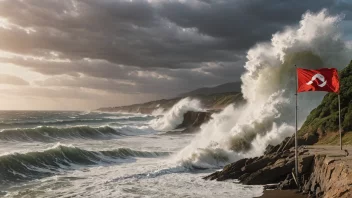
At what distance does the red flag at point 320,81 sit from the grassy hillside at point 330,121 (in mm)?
4558

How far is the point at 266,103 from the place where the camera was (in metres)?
32.6

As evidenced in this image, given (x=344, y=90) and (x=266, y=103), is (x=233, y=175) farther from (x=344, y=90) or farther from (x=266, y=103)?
(x=266, y=103)

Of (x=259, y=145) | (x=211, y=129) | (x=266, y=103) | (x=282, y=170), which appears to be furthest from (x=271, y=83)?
(x=282, y=170)

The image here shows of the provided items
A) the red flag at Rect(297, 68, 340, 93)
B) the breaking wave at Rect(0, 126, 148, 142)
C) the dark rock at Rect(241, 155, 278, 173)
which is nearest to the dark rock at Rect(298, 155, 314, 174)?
the dark rock at Rect(241, 155, 278, 173)

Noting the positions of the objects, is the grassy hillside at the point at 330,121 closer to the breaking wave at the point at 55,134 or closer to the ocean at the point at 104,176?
the ocean at the point at 104,176

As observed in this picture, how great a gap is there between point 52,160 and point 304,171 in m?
17.7

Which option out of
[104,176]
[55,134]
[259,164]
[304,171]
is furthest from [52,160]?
[55,134]

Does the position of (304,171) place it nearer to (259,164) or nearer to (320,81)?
(259,164)

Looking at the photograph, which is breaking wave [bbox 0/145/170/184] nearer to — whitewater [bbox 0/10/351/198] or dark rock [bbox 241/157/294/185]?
whitewater [bbox 0/10/351/198]

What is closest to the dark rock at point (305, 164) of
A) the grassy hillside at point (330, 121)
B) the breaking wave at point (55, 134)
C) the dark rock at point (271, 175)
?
the dark rock at point (271, 175)

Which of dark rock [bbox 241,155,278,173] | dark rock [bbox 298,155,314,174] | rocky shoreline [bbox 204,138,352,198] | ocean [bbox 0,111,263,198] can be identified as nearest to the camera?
rocky shoreline [bbox 204,138,352,198]

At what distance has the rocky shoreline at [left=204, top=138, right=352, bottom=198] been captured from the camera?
530 inches

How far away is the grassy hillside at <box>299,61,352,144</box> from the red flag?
4.56 meters

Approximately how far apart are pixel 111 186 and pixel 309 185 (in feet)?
31.1
